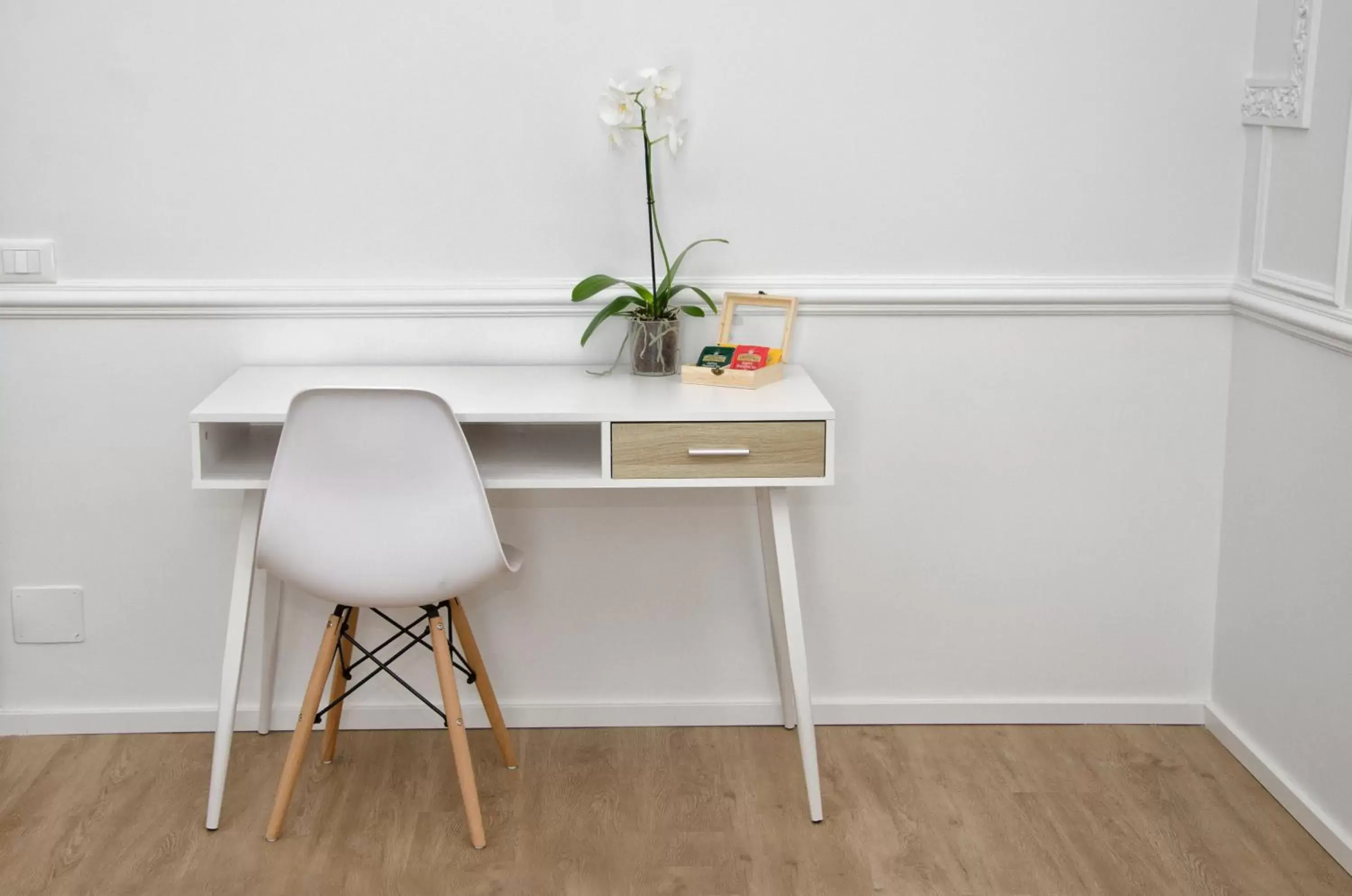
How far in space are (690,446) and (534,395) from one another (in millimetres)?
300

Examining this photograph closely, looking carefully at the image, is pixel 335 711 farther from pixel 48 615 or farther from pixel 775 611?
pixel 775 611

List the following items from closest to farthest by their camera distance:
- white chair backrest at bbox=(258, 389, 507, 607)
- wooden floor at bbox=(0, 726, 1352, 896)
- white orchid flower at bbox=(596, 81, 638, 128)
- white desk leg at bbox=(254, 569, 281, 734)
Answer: white chair backrest at bbox=(258, 389, 507, 607), wooden floor at bbox=(0, 726, 1352, 896), white orchid flower at bbox=(596, 81, 638, 128), white desk leg at bbox=(254, 569, 281, 734)

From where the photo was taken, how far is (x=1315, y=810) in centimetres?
238

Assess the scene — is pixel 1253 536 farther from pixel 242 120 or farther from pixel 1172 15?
pixel 242 120

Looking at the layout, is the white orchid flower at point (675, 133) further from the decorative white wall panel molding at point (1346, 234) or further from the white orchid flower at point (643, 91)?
the decorative white wall panel molding at point (1346, 234)

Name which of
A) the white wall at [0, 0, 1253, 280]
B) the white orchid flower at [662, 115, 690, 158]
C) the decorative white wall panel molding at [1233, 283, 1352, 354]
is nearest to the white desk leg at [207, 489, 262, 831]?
the white wall at [0, 0, 1253, 280]

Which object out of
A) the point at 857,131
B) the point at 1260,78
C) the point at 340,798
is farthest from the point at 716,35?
the point at 340,798

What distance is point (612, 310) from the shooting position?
2.51 m

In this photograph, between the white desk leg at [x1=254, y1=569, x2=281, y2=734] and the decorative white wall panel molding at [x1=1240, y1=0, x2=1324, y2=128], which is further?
the white desk leg at [x1=254, y1=569, x2=281, y2=734]

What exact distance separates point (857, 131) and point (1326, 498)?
105 centimetres

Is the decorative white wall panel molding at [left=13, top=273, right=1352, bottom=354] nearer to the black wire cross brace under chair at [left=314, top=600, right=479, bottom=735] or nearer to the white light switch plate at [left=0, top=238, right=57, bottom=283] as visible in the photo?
the white light switch plate at [left=0, top=238, right=57, bottom=283]

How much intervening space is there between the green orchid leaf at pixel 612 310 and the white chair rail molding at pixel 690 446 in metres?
0.01

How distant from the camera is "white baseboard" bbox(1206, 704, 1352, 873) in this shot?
230cm

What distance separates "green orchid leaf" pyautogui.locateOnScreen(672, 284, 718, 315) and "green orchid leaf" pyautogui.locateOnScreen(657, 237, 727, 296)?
13 mm
